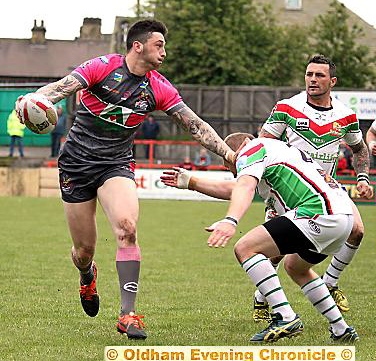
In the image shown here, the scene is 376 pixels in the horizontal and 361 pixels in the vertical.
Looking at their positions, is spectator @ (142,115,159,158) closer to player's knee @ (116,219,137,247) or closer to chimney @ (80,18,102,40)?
player's knee @ (116,219,137,247)

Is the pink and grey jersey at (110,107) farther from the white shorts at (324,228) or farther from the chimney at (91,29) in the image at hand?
the chimney at (91,29)

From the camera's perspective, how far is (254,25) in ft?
147

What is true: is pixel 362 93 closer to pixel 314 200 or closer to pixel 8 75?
pixel 314 200

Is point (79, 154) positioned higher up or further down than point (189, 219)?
higher up

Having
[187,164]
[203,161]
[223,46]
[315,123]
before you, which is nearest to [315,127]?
[315,123]

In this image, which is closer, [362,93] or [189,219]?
[189,219]

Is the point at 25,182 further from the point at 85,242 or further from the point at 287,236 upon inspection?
the point at 287,236

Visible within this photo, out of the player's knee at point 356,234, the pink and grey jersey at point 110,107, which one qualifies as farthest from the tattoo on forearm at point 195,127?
the player's knee at point 356,234

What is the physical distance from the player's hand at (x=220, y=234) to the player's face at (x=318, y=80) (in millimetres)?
2892

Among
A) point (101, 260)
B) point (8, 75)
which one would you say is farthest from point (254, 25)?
point (101, 260)

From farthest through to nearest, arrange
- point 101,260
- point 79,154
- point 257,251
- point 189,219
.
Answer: point 189,219 < point 101,260 < point 79,154 < point 257,251

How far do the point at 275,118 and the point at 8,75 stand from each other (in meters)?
54.3

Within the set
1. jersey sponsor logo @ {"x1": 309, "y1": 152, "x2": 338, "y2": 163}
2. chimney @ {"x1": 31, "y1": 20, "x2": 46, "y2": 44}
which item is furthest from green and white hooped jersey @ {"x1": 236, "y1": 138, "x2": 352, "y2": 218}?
chimney @ {"x1": 31, "y1": 20, "x2": 46, "y2": 44}

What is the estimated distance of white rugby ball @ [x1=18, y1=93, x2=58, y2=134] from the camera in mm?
7984
